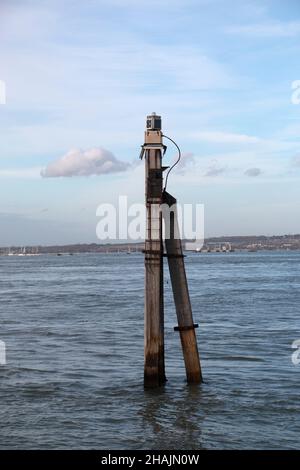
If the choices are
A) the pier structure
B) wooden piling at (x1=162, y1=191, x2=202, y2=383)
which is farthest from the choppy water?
wooden piling at (x1=162, y1=191, x2=202, y2=383)

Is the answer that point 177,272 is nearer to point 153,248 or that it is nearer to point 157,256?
point 157,256

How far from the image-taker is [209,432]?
41.8 ft

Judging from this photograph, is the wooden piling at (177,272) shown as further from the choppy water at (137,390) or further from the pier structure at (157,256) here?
the choppy water at (137,390)

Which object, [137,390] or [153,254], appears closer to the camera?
[153,254]

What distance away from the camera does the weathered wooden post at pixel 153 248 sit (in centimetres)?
1416

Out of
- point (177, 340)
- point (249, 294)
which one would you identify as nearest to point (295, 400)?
point (177, 340)

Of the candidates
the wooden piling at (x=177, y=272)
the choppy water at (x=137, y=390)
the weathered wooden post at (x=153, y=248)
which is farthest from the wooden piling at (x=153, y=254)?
the choppy water at (x=137, y=390)

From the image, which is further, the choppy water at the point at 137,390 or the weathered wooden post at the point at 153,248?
the weathered wooden post at the point at 153,248

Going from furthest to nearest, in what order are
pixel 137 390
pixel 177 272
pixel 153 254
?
1. pixel 137 390
2. pixel 177 272
3. pixel 153 254

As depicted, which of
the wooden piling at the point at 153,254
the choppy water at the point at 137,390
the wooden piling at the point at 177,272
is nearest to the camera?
the choppy water at the point at 137,390

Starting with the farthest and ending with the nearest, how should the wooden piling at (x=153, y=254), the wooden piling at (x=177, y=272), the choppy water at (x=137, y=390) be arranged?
the wooden piling at (x=177, y=272), the wooden piling at (x=153, y=254), the choppy water at (x=137, y=390)

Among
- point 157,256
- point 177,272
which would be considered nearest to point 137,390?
point 177,272

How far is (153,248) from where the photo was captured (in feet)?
46.8

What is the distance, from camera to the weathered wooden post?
14.2 meters
